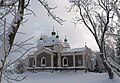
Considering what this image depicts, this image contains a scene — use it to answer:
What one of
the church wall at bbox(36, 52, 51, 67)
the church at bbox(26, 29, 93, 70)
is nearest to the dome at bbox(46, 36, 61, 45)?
the church at bbox(26, 29, 93, 70)

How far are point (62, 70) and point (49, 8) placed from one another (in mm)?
31875

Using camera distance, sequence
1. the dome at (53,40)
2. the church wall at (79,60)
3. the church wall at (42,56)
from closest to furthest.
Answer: the church wall at (79,60)
the church wall at (42,56)
the dome at (53,40)

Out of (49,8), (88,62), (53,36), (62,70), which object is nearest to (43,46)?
(53,36)

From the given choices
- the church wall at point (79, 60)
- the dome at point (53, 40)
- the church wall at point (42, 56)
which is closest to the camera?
the church wall at point (79, 60)

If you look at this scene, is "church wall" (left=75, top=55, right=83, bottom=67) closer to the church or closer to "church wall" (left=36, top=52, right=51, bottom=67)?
the church

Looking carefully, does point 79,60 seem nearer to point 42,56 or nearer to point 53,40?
point 53,40

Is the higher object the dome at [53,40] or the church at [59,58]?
the dome at [53,40]

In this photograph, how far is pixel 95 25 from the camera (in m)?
20.3

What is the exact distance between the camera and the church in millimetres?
34834

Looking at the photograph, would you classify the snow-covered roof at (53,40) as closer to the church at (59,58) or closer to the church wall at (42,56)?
the church at (59,58)

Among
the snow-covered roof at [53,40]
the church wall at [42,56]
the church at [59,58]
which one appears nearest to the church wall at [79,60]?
the church at [59,58]

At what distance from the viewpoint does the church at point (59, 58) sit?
114 feet

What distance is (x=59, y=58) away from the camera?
119ft

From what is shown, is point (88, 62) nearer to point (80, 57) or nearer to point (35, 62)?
point (80, 57)
